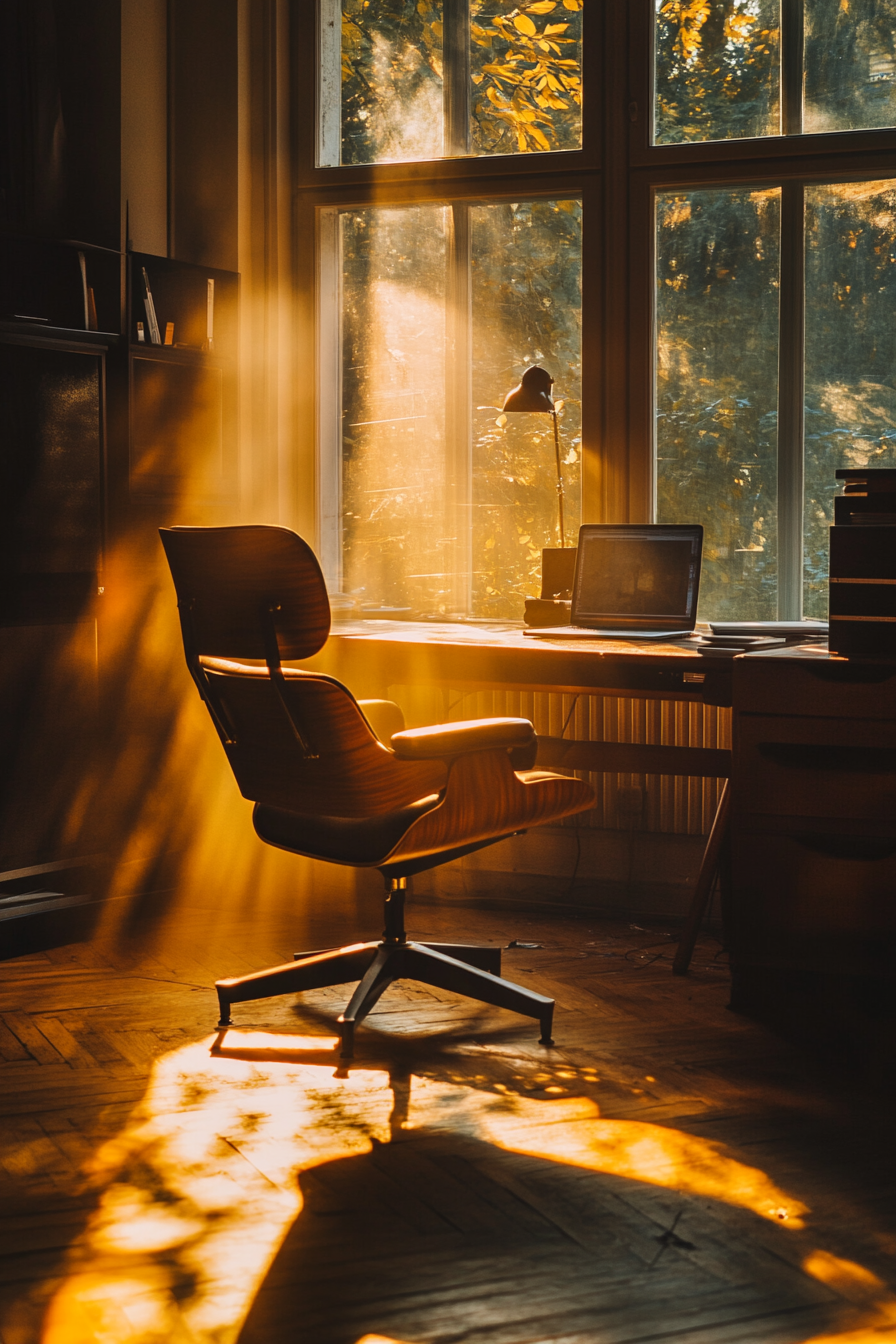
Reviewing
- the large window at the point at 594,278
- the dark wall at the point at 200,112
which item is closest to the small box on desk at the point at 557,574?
the large window at the point at 594,278

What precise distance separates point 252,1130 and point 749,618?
2.24m

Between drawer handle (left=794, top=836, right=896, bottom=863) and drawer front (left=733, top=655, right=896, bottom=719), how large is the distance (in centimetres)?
27

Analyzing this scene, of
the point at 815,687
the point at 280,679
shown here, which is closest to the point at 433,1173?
the point at 280,679

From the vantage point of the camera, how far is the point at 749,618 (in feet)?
13.0

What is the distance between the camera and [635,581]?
11.6ft

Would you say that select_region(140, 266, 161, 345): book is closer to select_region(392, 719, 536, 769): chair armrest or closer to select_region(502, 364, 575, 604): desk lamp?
select_region(502, 364, 575, 604): desk lamp

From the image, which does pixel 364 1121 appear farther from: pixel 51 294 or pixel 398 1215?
pixel 51 294

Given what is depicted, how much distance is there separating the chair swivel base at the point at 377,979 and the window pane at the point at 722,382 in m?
1.57

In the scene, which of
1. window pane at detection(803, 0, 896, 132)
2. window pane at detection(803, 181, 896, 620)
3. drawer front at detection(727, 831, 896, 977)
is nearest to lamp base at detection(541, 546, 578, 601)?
window pane at detection(803, 181, 896, 620)

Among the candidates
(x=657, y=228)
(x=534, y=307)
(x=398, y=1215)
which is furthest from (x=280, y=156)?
(x=398, y=1215)

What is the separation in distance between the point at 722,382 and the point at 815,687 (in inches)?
54.6

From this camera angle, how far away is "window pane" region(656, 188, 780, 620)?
152 inches

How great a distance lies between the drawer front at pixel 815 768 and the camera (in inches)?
110

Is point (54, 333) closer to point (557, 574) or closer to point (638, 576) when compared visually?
point (557, 574)
